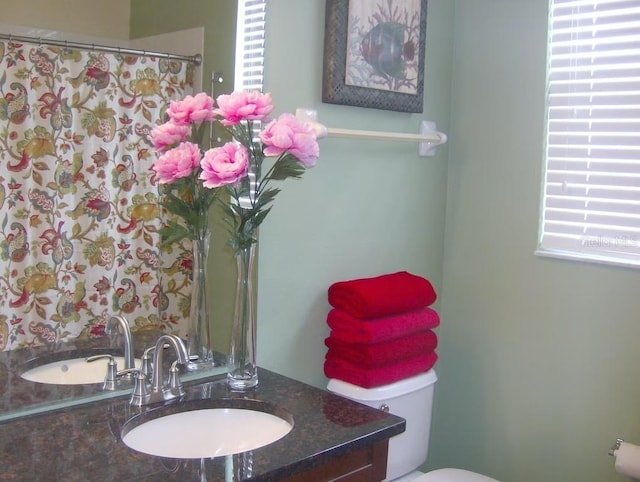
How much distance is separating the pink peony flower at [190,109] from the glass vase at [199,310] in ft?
0.97

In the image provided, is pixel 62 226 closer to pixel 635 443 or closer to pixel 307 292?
pixel 307 292

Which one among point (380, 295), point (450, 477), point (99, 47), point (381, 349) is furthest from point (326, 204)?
point (450, 477)

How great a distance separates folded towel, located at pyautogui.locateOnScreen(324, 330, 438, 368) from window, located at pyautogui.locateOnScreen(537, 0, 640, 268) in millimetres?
491

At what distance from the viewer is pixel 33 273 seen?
Answer: 5.10ft

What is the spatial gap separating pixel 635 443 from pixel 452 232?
34.6 inches

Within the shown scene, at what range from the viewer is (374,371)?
1.95m

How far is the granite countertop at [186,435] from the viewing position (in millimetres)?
1255

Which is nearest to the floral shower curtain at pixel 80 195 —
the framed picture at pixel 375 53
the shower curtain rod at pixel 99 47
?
the shower curtain rod at pixel 99 47

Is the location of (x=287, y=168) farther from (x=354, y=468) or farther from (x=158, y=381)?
(x=354, y=468)

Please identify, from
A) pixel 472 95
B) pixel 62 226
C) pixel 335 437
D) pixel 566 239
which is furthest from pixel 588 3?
pixel 62 226

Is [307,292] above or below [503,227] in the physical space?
below

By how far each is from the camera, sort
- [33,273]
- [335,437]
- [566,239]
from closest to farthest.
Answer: [335,437] → [33,273] → [566,239]

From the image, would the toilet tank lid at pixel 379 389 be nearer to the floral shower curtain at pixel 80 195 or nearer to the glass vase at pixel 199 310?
the glass vase at pixel 199 310

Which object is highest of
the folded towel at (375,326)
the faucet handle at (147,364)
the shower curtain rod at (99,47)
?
the shower curtain rod at (99,47)
